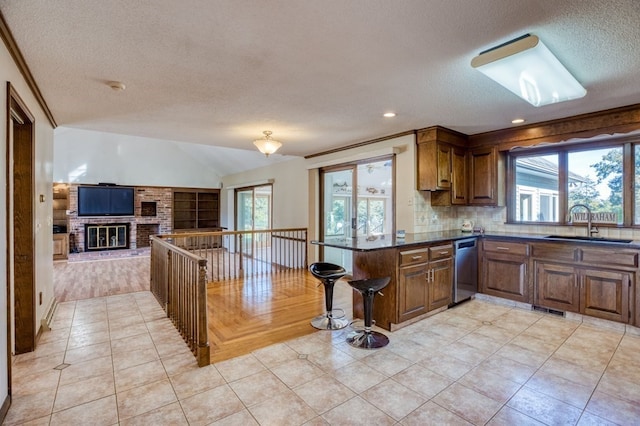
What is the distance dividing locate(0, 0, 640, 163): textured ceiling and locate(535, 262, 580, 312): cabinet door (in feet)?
5.86

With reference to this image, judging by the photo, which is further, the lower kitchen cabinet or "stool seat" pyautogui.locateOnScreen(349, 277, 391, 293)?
the lower kitchen cabinet

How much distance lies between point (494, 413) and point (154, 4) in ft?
10.1

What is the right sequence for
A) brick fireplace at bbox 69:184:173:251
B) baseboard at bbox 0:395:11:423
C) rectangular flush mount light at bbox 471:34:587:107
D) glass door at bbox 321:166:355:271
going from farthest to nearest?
brick fireplace at bbox 69:184:173:251, glass door at bbox 321:166:355:271, rectangular flush mount light at bbox 471:34:587:107, baseboard at bbox 0:395:11:423

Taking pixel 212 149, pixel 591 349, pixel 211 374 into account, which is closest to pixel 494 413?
pixel 591 349

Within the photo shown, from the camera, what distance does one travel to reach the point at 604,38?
6.54 feet

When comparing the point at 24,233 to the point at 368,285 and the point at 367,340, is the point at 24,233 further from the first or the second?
the point at 367,340

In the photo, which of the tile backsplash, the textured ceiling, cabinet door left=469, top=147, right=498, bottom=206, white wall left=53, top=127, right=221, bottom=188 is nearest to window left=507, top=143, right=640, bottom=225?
the tile backsplash

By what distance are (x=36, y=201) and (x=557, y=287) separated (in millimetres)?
5586

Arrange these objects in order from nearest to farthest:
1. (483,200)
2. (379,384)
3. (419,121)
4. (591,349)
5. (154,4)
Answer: (154,4) < (379,384) < (591,349) < (419,121) < (483,200)

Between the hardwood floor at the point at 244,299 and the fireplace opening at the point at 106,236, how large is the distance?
2624mm

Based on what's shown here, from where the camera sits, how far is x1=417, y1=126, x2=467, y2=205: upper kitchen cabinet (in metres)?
4.22

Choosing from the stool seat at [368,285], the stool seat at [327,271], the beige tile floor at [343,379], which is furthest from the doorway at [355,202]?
the beige tile floor at [343,379]

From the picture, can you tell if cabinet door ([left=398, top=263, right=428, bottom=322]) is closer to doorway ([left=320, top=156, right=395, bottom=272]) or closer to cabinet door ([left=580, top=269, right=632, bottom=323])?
doorway ([left=320, top=156, right=395, bottom=272])

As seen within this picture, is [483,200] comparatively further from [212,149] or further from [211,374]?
[212,149]
